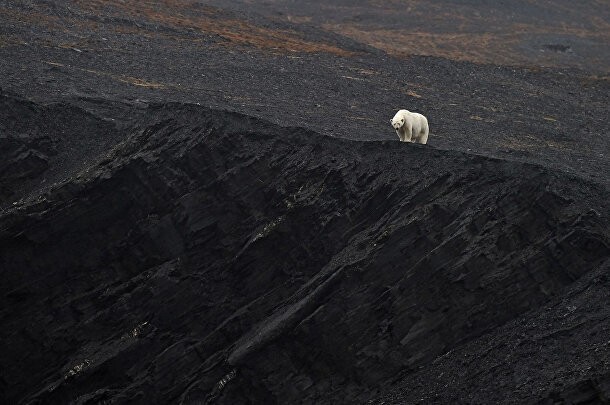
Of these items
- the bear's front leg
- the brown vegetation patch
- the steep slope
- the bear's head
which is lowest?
the steep slope

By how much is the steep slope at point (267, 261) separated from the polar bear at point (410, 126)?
4.91 feet

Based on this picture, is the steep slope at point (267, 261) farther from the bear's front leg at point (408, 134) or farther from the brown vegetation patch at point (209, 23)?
the brown vegetation patch at point (209, 23)

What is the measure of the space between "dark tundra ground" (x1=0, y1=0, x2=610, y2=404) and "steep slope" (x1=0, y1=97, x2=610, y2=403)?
4cm

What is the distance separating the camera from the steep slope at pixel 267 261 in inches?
504

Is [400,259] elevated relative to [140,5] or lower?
lower

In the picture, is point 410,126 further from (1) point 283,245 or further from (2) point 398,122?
(1) point 283,245

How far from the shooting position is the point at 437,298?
1291 centimetres

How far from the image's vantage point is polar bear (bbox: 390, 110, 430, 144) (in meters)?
16.6

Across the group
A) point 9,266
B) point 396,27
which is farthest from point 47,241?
point 396,27

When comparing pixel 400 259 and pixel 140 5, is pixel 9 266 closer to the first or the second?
pixel 400 259

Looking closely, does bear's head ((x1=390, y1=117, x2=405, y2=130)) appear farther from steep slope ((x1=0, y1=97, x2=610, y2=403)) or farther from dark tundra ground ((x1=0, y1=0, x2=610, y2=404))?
steep slope ((x1=0, y1=97, x2=610, y2=403))

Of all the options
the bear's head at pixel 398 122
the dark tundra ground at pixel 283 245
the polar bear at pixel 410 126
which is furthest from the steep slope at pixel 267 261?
the polar bear at pixel 410 126

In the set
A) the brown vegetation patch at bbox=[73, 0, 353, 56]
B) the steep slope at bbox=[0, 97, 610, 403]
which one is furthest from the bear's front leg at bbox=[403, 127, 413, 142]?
the brown vegetation patch at bbox=[73, 0, 353, 56]

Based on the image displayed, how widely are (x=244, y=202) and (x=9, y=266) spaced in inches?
214
